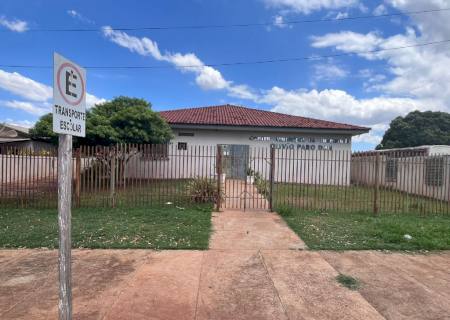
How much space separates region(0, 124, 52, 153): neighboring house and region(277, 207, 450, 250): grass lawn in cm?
1399

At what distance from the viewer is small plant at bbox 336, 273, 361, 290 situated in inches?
187

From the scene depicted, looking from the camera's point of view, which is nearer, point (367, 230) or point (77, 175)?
point (367, 230)

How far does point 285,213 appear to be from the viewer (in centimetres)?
970

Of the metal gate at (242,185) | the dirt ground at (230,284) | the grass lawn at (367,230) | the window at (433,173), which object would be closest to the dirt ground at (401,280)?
the dirt ground at (230,284)

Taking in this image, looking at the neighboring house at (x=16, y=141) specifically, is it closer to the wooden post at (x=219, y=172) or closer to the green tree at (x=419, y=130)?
the wooden post at (x=219, y=172)

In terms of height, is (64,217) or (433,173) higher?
(64,217)

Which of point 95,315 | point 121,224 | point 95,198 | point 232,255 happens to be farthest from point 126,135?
point 95,315

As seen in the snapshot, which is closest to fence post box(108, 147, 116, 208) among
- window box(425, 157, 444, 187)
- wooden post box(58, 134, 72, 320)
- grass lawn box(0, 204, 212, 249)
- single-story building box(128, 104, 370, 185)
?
grass lawn box(0, 204, 212, 249)

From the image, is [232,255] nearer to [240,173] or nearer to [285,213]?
[285,213]

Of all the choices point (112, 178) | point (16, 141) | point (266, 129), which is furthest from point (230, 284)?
point (16, 141)

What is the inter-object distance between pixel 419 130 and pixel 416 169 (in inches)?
1076

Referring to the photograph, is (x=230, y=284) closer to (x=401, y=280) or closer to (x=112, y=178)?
(x=401, y=280)

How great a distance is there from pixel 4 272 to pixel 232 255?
342cm

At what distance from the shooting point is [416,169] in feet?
43.9
